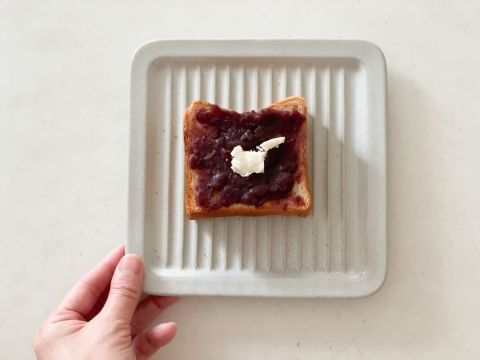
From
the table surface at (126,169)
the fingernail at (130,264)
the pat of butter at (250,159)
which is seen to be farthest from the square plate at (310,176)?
the pat of butter at (250,159)

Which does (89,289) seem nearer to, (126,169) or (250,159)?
(126,169)

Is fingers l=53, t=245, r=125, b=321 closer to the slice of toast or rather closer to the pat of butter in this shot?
the slice of toast

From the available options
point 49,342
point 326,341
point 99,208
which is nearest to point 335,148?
point 326,341

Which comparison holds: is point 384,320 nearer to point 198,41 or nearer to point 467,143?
point 467,143

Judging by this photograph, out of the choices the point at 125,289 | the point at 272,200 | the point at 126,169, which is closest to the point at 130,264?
the point at 125,289

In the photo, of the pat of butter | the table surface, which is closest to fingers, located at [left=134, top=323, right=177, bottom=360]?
the table surface

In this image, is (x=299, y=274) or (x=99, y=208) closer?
(x=299, y=274)
